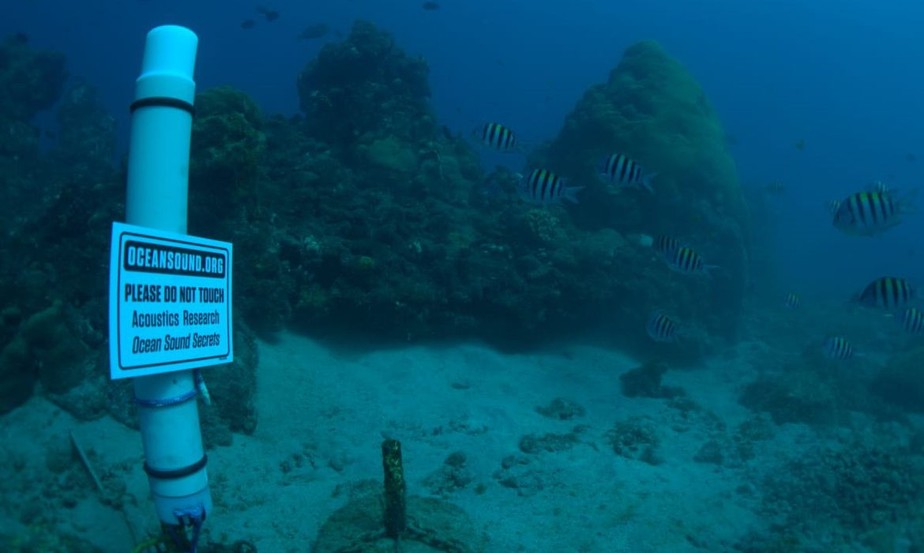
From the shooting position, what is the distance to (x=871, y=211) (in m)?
6.02

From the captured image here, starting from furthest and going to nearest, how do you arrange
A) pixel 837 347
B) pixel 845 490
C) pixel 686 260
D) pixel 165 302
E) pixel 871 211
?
pixel 837 347
pixel 686 260
pixel 871 211
pixel 845 490
pixel 165 302

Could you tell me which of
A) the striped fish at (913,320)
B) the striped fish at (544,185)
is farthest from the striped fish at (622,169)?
the striped fish at (913,320)

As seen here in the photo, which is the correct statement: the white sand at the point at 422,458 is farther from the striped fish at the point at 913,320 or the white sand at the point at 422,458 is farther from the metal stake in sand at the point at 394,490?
the striped fish at the point at 913,320

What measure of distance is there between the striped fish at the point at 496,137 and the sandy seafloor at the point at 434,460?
3334 mm

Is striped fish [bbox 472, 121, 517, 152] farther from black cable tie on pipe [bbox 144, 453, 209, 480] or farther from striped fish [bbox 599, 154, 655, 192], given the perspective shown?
black cable tie on pipe [bbox 144, 453, 209, 480]

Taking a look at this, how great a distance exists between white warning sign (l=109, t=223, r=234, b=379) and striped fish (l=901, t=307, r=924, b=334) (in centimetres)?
935

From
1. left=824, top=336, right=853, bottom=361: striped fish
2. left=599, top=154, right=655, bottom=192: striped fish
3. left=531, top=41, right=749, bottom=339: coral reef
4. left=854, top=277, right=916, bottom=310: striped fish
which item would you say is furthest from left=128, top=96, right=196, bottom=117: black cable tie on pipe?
left=531, top=41, right=749, bottom=339: coral reef

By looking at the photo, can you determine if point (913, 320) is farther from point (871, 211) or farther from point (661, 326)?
point (661, 326)

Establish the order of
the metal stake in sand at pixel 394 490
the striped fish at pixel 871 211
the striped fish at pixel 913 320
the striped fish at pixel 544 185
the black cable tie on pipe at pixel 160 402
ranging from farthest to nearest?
1. the striped fish at pixel 913 320
2. the striped fish at pixel 544 185
3. the striped fish at pixel 871 211
4. the metal stake in sand at pixel 394 490
5. the black cable tie on pipe at pixel 160 402

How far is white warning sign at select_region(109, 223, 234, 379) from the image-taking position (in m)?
1.73

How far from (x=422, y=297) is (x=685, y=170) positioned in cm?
991

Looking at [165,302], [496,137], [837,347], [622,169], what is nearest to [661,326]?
[622,169]

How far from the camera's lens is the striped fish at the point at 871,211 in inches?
236

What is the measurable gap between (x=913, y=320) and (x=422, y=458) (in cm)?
749
